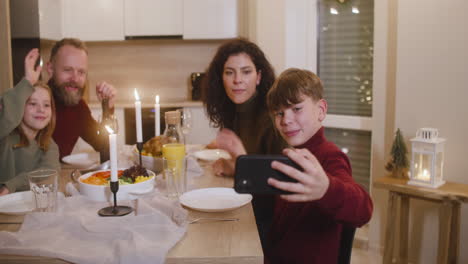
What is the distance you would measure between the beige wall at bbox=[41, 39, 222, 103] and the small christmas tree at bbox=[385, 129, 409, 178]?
7.90 ft

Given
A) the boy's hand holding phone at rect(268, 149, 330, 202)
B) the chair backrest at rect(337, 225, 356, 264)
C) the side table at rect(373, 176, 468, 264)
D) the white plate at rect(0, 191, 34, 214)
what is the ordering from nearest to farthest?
the boy's hand holding phone at rect(268, 149, 330, 202) → the chair backrest at rect(337, 225, 356, 264) → the white plate at rect(0, 191, 34, 214) → the side table at rect(373, 176, 468, 264)

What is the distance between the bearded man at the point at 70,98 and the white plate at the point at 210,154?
0.61 meters

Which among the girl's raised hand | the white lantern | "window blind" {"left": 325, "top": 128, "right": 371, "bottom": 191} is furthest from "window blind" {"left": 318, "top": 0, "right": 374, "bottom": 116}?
the girl's raised hand

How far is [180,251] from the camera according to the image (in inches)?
40.6

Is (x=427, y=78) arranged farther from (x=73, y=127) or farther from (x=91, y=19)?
(x=91, y=19)

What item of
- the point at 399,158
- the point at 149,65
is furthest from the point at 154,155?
the point at 149,65

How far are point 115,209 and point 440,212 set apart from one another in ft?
5.56

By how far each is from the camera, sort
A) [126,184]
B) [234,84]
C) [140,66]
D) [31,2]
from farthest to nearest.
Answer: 1. [140,66]
2. [31,2]
3. [234,84]
4. [126,184]

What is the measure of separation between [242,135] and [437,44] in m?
1.19

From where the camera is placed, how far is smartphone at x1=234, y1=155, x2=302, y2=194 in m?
0.93

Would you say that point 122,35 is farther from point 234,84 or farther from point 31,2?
point 234,84

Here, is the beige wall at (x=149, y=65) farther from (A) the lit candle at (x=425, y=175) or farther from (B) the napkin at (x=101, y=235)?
(B) the napkin at (x=101, y=235)

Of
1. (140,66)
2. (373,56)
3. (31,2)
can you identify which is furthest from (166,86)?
(373,56)

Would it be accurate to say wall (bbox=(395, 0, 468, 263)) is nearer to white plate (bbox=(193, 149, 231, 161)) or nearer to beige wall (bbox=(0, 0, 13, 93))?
white plate (bbox=(193, 149, 231, 161))
